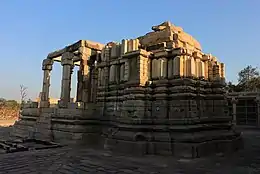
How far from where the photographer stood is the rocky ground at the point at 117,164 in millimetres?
5930

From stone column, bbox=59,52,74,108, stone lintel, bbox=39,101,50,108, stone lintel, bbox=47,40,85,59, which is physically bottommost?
stone lintel, bbox=39,101,50,108

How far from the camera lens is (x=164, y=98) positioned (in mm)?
8969

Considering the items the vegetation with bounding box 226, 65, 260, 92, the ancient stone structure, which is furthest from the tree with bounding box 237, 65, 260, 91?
the ancient stone structure

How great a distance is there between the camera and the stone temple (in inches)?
332

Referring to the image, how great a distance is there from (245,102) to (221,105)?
22.2 m

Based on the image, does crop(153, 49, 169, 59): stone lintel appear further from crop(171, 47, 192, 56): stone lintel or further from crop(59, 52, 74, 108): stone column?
crop(59, 52, 74, 108): stone column

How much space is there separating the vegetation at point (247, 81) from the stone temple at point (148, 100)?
99.6 feet

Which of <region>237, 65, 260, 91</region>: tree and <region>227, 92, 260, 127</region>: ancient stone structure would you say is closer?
<region>227, 92, 260, 127</region>: ancient stone structure

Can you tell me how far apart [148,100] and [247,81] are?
3809 cm

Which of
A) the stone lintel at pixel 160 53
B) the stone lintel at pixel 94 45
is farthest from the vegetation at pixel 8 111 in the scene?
the stone lintel at pixel 160 53

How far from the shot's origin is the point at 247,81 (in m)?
41.6

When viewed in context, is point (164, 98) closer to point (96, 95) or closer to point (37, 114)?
point (96, 95)

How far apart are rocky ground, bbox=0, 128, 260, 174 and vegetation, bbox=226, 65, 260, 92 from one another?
3316cm

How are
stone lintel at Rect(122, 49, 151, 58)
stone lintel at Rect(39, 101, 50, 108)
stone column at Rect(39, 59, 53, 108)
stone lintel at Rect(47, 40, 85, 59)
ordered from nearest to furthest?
stone lintel at Rect(122, 49, 151, 58), stone lintel at Rect(47, 40, 85, 59), stone lintel at Rect(39, 101, 50, 108), stone column at Rect(39, 59, 53, 108)
